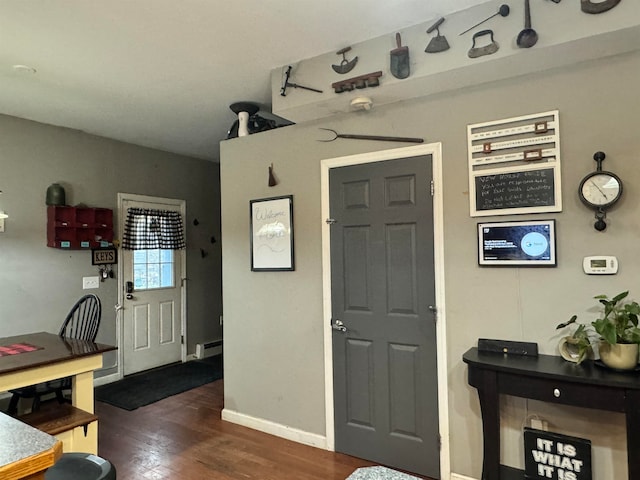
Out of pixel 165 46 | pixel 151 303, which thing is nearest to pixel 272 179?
pixel 165 46

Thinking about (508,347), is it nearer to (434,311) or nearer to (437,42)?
(434,311)

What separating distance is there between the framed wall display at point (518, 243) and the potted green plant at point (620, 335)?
0.37 m

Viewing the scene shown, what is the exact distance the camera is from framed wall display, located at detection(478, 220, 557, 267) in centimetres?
223

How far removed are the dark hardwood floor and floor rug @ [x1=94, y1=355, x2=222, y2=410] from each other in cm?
23

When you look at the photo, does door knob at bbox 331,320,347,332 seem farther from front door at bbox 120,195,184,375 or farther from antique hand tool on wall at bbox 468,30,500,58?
front door at bbox 120,195,184,375

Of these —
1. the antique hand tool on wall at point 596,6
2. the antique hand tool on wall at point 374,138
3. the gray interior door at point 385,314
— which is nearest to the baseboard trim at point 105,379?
the gray interior door at point 385,314

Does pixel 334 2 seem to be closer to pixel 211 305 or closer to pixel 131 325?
pixel 131 325

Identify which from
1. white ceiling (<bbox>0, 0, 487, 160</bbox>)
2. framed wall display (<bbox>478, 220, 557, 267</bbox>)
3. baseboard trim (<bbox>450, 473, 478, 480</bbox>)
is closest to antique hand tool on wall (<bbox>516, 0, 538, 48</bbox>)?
white ceiling (<bbox>0, 0, 487, 160</bbox>)

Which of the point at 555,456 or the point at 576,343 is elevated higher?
the point at 576,343

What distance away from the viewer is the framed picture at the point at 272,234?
3.19 metres

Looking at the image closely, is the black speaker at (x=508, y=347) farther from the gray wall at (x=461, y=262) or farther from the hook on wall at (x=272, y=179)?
the hook on wall at (x=272, y=179)

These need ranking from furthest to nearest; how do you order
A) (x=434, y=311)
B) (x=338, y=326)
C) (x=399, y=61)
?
(x=338, y=326) → (x=434, y=311) → (x=399, y=61)

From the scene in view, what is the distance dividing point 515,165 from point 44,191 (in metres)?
4.16

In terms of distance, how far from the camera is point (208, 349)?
567cm
